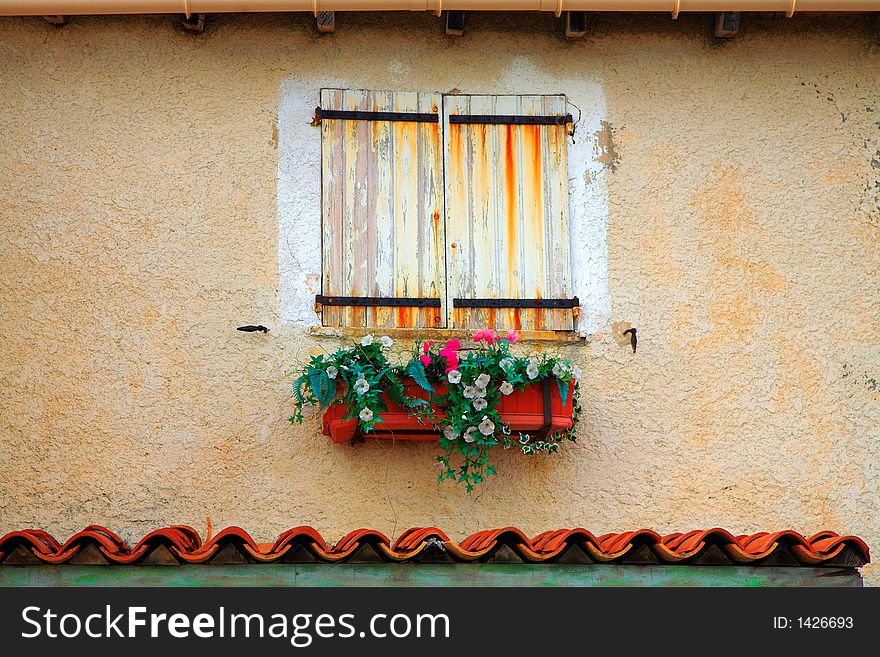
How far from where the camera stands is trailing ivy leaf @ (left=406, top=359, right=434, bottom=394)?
22.5 feet

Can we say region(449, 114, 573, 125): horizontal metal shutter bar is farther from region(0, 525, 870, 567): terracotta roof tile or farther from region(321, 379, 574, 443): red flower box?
region(0, 525, 870, 567): terracotta roof tile

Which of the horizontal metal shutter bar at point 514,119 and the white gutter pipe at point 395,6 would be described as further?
the horizontal metal shutter bar at point 514,119

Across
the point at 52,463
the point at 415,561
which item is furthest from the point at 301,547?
the point at 52,463

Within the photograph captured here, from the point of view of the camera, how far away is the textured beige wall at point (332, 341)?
7.25 metres

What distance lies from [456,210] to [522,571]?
2.23 m

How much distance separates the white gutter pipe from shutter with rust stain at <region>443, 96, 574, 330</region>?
0.54 meters

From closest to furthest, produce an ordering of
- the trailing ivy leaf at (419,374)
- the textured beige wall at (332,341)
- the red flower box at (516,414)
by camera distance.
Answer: the trailing ivy leaf at (419,374) → the red flower box at (516,414) → the textured beige wall at (332,341)

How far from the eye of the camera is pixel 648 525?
729 centimetres

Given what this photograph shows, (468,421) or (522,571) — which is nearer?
(522,571)

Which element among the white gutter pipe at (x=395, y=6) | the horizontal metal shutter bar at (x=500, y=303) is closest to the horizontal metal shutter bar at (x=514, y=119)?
the white gutter pipe at (x=395, y=6)

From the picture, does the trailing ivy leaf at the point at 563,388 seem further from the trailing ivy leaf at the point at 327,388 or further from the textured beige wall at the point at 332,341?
the trailing ivy leaf at the point at 327,388

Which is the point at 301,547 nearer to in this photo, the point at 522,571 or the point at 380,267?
the point at 522,571

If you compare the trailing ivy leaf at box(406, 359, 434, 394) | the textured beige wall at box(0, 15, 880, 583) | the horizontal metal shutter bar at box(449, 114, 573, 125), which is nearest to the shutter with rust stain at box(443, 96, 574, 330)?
the horizontal metal shutter bar at box(449, 114, 573, 125)

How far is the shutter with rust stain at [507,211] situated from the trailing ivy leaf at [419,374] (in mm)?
666
